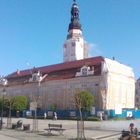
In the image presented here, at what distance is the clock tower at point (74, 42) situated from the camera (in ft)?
400

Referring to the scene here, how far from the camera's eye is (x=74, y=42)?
400 ft

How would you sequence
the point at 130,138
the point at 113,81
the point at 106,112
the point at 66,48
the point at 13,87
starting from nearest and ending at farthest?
the point at 130,138, the point at 106,112, the point at 113,81, the point at 13,87, the point at 66,48

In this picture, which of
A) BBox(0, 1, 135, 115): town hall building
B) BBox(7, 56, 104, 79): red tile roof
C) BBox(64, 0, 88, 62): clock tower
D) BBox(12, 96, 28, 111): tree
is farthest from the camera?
BBox(64, 0, 88, 62): clock tower

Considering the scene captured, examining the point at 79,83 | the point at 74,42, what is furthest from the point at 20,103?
the point at 74,42

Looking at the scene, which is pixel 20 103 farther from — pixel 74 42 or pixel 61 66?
pixel 74 42

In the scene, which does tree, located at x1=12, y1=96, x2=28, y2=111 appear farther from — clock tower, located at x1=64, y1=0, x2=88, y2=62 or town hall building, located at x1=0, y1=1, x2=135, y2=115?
clock tower, located at x1=64, y1=0, x2=88, y2=62

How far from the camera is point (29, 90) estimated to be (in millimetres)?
96688

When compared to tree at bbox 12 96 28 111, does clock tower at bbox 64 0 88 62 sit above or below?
above

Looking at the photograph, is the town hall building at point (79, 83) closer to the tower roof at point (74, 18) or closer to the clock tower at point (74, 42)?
the clock tower at point (74, 42)

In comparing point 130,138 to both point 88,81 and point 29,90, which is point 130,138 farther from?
point 29,90

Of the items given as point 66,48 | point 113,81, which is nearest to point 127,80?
point 113,81

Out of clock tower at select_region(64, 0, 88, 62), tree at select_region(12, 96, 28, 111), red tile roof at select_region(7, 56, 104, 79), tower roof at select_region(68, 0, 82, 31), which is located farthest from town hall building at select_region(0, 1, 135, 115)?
tower roof at select_region(68, 0, 82, 31)

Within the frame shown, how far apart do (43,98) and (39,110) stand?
3.88 m

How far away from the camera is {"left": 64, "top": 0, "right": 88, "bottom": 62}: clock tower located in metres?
122
